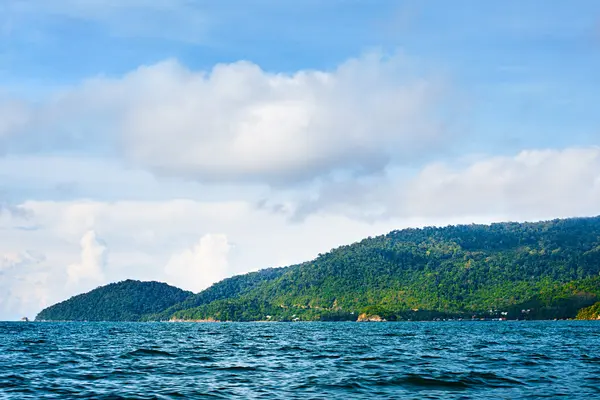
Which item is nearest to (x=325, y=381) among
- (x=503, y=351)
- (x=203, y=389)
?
(x=203, y=389)

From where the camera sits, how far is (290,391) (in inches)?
1610

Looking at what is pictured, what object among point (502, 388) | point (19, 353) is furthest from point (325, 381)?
point (19, 353)

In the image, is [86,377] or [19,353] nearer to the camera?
[86,377]

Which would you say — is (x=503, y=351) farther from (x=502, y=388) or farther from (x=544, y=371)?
(x=502, y=388)

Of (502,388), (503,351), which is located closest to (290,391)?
(502,388)

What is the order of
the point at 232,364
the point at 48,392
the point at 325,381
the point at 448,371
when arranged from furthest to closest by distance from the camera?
the point at 232,364 < the point at 448,371 < the point at 325,381 < the point at 48,392

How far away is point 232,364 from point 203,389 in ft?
58.2

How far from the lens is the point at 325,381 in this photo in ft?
150

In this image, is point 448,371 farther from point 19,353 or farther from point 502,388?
point 19,353

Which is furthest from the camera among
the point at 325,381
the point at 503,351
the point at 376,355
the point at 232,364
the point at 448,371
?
the point at 503,351

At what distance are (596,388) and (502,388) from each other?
6428mm

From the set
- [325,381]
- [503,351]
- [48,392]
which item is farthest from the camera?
[503,351]

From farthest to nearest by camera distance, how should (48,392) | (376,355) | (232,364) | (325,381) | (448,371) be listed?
(376,355)
(232,364)
(448,371)
(325,381)
(48,392)

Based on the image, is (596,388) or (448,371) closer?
(596,388)
